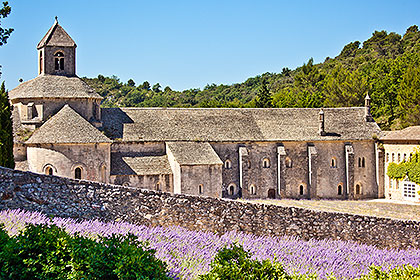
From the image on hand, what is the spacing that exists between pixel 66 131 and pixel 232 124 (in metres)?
16.8

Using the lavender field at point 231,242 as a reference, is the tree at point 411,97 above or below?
above

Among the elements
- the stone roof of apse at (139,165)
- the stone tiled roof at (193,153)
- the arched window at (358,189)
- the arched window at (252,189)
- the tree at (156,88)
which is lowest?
the arched window at (358,189)

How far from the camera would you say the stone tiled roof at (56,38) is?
40.9m

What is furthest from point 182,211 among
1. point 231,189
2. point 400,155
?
point 400,155

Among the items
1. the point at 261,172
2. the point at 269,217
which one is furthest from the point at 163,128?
the point at 269,217

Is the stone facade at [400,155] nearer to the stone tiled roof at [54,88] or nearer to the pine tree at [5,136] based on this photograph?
the stone tiled roof at [54,88]

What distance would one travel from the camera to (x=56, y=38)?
135ft

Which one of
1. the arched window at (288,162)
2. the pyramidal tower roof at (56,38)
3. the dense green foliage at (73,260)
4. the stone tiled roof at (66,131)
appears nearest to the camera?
the dense green foliage at (73,260)

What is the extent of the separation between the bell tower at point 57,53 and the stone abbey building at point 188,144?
0.28 feet

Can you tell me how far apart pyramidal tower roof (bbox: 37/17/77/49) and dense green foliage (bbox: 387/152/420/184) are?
108 ft

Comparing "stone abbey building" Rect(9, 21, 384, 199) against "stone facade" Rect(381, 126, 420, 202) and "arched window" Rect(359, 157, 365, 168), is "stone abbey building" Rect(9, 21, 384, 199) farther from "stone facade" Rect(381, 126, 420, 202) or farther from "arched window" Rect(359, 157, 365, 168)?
"stone facade" Rect(381, 126, 420, 202)

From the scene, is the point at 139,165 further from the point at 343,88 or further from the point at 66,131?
the point at 343,88

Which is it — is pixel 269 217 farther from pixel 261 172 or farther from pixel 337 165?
pixel 337 165

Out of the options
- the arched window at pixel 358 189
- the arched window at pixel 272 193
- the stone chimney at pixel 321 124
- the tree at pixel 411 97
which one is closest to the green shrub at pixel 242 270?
the arched window at pixel 272 193
